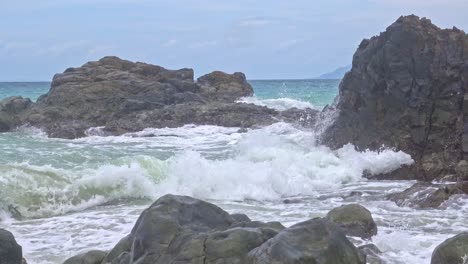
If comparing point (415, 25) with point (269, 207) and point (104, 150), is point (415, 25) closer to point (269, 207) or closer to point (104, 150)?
point (269, 207)

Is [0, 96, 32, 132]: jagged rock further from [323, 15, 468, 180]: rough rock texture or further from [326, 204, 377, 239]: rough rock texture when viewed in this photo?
[326, 204, 377, 239]: rough rock texture

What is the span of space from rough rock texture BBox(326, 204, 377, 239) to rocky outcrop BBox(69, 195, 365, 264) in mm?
2679

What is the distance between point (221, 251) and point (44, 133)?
20.7 metres

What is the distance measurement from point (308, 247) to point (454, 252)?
198 cm

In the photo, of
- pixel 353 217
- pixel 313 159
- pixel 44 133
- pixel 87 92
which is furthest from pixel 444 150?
pixel 87 92

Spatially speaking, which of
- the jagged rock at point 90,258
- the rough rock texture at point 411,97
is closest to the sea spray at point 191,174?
the rough rock texture at point 411,97

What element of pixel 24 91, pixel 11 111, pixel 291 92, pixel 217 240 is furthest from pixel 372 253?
pixel 24 91

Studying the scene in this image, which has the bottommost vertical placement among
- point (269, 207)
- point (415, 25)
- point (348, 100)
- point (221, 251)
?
point (269, 207)

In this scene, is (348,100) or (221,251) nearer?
(221,251)

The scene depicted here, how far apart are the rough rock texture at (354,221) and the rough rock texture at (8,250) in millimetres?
4087

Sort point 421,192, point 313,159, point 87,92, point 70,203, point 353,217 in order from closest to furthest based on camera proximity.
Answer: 1. point 353,217
2. point 421,192
3. point 70,203
4. point 313,159
5. point 87,92

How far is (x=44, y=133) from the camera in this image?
24469 mm

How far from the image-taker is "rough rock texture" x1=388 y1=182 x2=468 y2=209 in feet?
34.7

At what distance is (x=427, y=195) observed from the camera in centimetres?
1084
